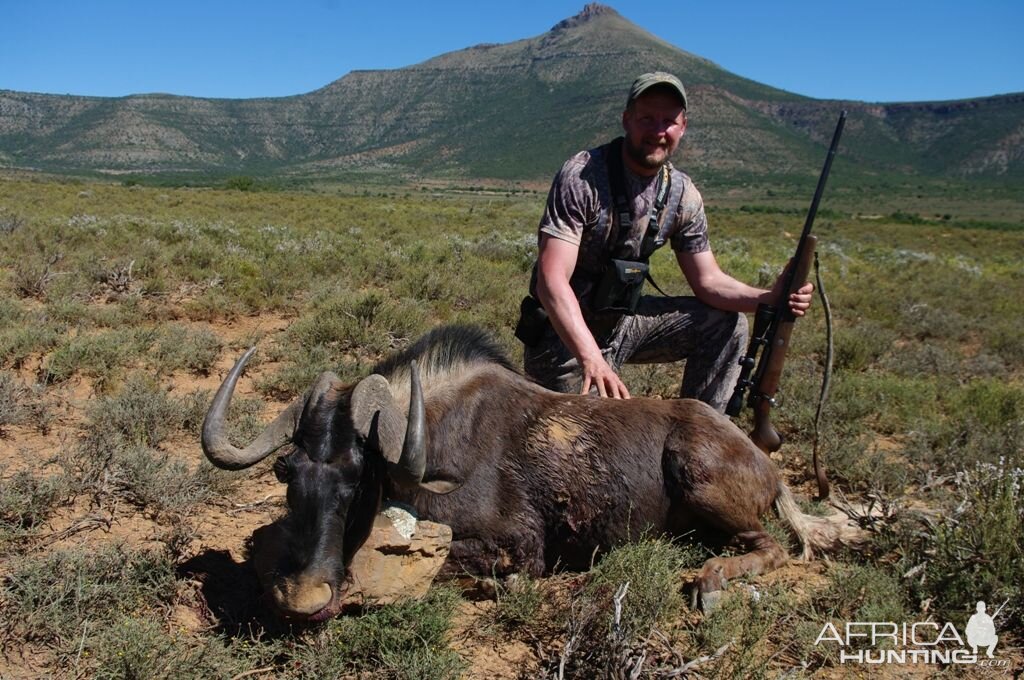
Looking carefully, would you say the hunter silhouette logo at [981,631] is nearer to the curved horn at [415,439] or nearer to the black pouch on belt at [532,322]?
the curved horn at [415,439]

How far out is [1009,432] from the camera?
17.3ft

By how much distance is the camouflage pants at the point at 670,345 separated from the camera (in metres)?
4.43

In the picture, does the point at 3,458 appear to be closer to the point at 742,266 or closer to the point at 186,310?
the point at 186,310

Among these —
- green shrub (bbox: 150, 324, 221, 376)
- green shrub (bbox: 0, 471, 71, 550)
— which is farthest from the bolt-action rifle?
green shrub (bbox: 150, 324, 221, 376)

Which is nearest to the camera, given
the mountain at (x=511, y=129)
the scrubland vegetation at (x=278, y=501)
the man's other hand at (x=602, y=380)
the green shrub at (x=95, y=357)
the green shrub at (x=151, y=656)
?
the green shrub at (x=151, y=656)

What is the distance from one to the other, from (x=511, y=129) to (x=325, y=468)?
160 metres

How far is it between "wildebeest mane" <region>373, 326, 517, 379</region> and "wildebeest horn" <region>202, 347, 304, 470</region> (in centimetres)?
64

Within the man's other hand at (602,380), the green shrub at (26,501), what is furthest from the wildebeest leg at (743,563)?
the green shrub at (26,501)

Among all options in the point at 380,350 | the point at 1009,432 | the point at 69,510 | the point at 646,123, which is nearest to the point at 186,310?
Result: the point at 380,350

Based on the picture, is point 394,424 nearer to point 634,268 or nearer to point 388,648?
point 388,648

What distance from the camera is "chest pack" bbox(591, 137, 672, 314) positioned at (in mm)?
4223

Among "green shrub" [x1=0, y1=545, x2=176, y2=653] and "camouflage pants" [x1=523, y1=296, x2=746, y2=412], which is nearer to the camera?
"green shrub" [x1=0, y1=545, x2=176, y2=653]

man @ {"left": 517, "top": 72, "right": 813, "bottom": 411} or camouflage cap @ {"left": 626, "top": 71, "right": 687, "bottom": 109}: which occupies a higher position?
camouflage cap @ {"left": 626, "top": 71, "right": 687, "bottom": 109}

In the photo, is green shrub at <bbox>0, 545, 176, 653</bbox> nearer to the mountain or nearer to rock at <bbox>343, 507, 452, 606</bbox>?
rock at <bbox>343, 507, 452, 606</bbox>
